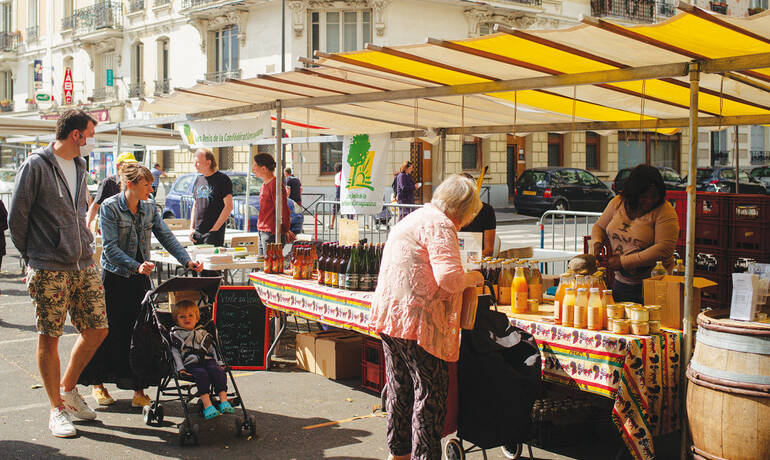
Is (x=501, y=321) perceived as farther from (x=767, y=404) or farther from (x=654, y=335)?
(x=767, y=404)

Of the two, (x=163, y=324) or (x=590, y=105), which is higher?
(x=590, y=105)

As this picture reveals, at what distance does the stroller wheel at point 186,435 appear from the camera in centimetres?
501

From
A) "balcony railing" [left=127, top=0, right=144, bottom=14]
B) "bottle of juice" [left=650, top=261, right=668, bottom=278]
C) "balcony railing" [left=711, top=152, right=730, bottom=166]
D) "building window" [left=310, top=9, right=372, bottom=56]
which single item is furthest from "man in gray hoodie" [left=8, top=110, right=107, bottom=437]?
"balcony railing" [left=711, top=152, right=730, bottom=166]

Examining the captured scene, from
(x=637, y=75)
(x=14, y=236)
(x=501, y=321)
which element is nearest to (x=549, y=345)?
(x=501, y=321)

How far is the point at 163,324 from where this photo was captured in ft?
17.7

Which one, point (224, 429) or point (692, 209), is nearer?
point (692, 209)

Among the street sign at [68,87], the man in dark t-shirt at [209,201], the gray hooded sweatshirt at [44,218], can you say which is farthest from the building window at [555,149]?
the gray hooded sweatshirt at [44,218]

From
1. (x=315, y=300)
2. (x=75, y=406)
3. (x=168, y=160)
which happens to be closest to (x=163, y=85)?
(x=168, y=160)

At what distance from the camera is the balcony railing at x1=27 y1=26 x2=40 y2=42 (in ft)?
140

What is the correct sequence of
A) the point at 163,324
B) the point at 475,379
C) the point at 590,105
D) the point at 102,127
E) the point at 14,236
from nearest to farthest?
the point at 475,379, the point at 14,236, the point at 163,324, the point at 590,105, the point at 102,127

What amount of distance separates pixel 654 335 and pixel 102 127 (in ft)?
30.5

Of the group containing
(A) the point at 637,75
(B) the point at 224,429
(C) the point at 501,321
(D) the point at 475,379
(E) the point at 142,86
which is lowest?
(B) the point at 224,429

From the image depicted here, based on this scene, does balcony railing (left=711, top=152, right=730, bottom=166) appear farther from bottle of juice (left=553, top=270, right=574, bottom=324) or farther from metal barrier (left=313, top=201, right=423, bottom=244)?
bottle of juice (left=553, top=270, right=574, bottom=324)

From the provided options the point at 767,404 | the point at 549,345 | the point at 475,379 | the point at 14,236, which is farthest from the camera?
the point at 14,236
